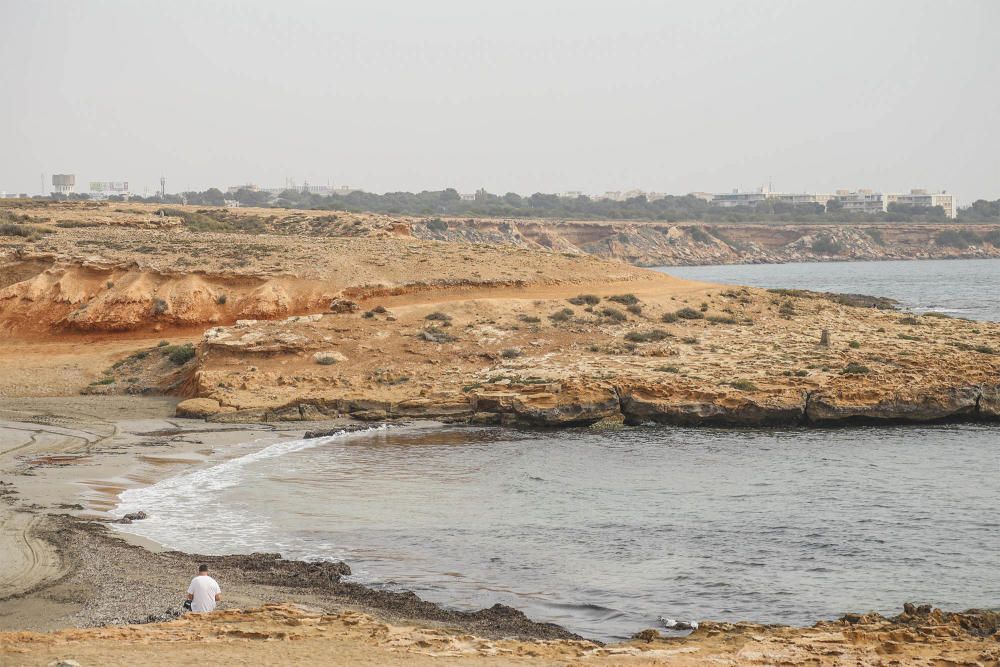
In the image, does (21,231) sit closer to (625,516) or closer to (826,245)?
(625,516)

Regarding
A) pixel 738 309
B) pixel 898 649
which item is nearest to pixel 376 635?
pixel 898 649

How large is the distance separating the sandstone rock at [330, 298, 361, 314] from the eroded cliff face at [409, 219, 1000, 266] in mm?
96415

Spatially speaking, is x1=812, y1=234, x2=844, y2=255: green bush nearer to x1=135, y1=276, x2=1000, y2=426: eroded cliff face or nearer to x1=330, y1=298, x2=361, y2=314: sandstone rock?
x1=135, y1=276, x2=1000, y2=426: eroded cliff face

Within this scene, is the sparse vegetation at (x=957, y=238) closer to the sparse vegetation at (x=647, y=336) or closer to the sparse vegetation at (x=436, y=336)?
the sparse vegetation at (x=647, y=336)

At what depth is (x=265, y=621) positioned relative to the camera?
13.2m

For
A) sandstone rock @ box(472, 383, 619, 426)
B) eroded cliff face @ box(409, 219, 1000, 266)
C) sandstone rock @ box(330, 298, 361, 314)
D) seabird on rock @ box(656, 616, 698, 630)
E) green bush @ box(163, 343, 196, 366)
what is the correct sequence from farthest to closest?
eroded cliff face @ box(409, 219, 1000, 266), sandstone rock @ box(330, 298, 361, 314), green bush @ box(163, 343, 196, 366), sandstone rock @ box(472, 383, 619, 426), seabird on rock @ box(656, 616, 698, 630)

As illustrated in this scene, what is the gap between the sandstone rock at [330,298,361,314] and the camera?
3788 centimetres

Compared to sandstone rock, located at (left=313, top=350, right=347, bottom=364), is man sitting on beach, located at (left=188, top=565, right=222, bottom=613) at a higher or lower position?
lower

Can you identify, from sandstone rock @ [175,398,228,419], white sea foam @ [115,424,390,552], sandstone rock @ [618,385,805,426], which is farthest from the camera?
sandstone rock @ [175,398,228,419]

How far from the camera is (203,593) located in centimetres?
1398

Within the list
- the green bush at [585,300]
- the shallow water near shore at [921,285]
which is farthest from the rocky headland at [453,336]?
the shallow water near shore at [921,285]

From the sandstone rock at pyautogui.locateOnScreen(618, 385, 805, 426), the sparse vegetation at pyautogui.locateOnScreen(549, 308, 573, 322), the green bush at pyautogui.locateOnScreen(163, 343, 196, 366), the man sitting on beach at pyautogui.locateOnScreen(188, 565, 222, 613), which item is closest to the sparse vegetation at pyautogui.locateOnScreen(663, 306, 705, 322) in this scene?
the sparse vegetation at pyautogui.locateOnScreen(549, 308, 573, 322)

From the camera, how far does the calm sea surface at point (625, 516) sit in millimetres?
15922

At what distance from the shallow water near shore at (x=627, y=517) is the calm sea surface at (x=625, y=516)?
0.05 m
